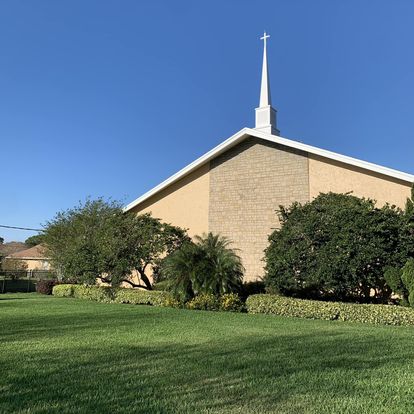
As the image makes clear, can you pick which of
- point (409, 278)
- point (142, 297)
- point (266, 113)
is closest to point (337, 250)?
point (409, 278)

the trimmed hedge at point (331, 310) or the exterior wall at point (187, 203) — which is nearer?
the trimmed hedge at point (331, 310)

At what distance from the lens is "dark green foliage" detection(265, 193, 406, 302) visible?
44.2ft

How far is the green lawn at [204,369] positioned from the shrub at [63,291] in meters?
12.7

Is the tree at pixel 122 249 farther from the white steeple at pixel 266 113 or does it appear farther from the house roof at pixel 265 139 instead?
the white steeple at pixel 266 113

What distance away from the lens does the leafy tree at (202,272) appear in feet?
51.8

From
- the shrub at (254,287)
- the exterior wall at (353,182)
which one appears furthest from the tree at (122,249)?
the exterior wall at (353,182)

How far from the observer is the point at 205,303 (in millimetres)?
15375

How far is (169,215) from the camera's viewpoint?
2314cm

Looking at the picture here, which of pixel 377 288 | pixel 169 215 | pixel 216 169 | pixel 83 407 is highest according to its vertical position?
pixel 216 169

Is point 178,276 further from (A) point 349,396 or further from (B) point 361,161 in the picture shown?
(A) point 349,396

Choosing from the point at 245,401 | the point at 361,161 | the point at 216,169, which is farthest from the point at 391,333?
the point at 216,169

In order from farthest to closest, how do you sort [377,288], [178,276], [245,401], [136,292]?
[136,292] < [178,276] < [377,288] < [245,401]

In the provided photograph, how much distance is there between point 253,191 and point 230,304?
664cm

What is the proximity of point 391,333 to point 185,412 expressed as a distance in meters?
7.20
